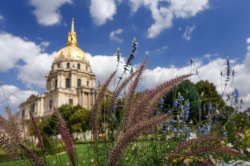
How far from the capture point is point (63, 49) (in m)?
89.2

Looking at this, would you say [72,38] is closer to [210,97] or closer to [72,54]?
[72,54]

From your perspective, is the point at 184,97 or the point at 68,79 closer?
the point at 184,97

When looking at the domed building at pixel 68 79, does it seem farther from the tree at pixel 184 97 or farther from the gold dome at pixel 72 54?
the tree at pixel 184 97

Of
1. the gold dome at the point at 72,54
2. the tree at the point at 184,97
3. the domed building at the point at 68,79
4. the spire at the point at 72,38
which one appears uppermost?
the spire at the point at 72,38

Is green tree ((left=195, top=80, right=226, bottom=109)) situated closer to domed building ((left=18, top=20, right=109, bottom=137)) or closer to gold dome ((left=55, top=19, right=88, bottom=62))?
domed building ((left=18, top=20, right=109, bottom=137))

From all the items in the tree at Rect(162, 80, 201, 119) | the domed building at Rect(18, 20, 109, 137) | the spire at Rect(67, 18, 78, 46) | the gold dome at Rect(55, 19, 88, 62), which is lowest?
the tree at Rect(162, 80, 201, 119)

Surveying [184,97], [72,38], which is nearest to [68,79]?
[72,38]

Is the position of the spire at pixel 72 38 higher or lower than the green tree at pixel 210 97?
higher

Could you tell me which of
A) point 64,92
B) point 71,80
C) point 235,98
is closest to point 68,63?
point 71,80

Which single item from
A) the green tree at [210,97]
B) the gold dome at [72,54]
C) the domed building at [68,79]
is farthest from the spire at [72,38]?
the green tree at [210,97]

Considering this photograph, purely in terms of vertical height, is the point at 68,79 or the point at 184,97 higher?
the point at 68,79

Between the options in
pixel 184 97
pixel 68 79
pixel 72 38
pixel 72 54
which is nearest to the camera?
pixel 184 97

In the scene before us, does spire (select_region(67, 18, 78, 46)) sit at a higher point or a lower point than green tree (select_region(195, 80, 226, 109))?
higher

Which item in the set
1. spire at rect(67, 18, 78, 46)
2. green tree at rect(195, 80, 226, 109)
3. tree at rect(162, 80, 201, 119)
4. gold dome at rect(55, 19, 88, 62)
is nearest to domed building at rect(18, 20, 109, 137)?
gold dome at rect(55, 19, 88, 62)
